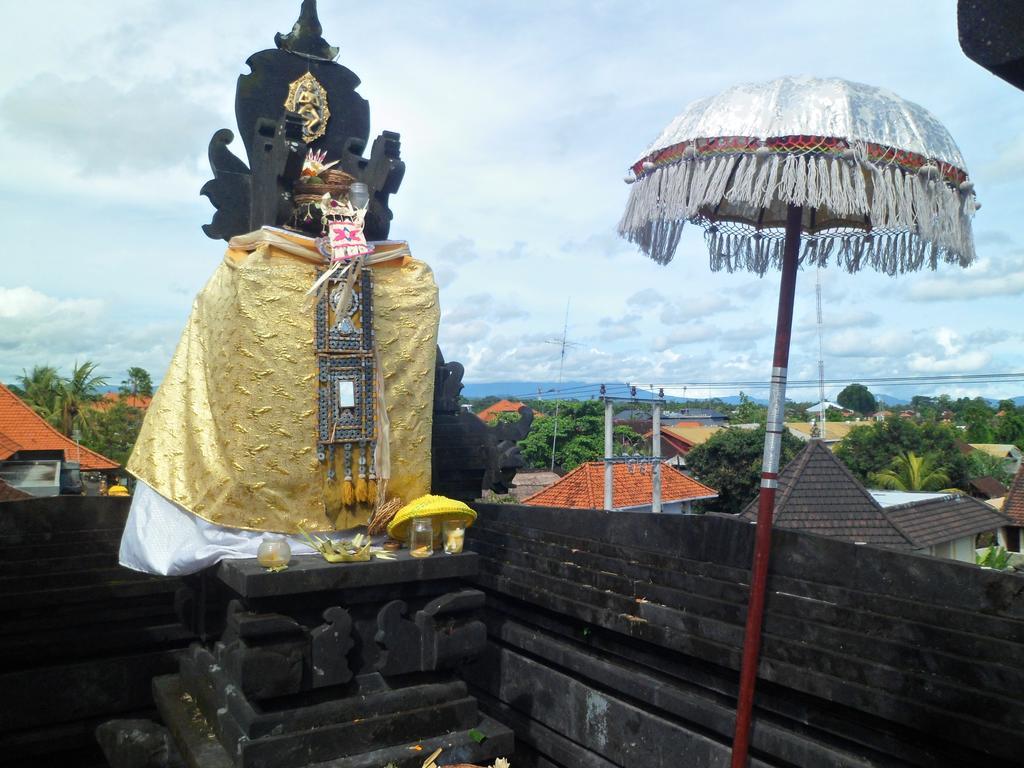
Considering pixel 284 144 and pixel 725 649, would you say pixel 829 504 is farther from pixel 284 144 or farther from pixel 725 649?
pixel 284 144

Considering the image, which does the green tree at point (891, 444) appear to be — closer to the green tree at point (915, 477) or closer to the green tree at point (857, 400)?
the green tree at point (915, 477)

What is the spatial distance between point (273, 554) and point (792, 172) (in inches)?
118

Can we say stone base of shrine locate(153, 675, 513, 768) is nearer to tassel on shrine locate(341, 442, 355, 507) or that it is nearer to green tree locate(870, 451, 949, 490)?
tassel on shrine locate(341, 442, 355, 507)

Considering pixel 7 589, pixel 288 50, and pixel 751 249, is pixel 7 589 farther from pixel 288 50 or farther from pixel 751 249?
pixel 751 249

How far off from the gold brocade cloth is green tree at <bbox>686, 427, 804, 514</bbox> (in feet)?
116

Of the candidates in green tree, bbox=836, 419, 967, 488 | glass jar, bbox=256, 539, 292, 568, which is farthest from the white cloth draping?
green tree, bbox=836, 419, 967, 488

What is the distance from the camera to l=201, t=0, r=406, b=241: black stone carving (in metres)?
4.83

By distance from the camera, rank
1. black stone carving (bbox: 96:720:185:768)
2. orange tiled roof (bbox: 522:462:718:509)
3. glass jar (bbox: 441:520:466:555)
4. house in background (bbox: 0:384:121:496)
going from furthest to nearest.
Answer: orange tiled roof (bbox: 522:462:718:509), house in background (bbox: 0:384:121:496), glass jar (bbox: 441:520:466:555), black stone carving (bbox: 96:720:185:768)

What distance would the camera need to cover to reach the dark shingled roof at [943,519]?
56.4 feet

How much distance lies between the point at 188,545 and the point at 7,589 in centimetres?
136

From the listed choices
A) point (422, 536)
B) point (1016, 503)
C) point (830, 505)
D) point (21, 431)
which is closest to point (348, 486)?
point (422, 536)

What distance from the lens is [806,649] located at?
3211 mm

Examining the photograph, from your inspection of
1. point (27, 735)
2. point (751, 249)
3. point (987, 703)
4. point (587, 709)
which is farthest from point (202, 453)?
point (987, 703)

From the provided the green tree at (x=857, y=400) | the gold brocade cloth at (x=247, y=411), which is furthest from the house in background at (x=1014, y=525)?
the green tree at (x=857, y=400)
